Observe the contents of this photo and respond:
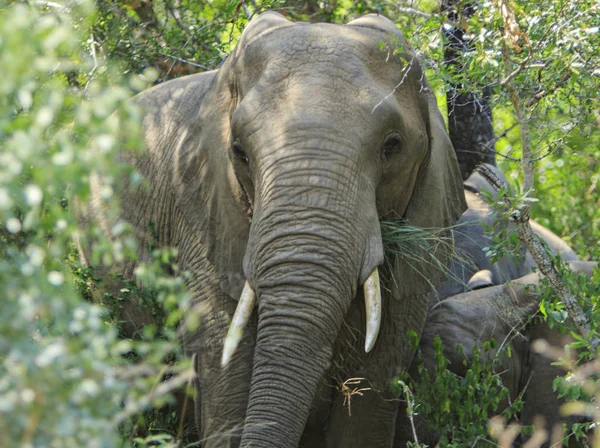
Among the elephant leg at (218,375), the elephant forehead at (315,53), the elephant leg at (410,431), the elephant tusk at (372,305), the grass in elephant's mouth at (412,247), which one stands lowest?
the elephant leg at (410,431)

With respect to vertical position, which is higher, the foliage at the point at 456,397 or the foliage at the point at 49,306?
the foliage at the point at 49,306

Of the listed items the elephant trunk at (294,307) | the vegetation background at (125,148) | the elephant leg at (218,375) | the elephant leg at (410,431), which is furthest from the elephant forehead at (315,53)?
the elephant leg at (410,431)

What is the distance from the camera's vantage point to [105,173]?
8.39 feet

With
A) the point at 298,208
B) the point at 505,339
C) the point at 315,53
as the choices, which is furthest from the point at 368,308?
the point at 505,339

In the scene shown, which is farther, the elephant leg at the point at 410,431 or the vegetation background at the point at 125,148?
the elephant leg at the point at 410,431

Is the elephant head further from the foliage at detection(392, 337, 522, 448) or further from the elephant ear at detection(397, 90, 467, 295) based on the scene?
the foliage at detection(392, 337, 522, 448)

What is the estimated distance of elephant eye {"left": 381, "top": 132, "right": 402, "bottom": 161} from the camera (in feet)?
15.9

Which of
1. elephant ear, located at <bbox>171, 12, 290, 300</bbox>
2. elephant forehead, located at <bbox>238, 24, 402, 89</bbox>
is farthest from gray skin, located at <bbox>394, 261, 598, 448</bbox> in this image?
elephant forehead, located at <bbox>238, 24, 402, 89</bbox>

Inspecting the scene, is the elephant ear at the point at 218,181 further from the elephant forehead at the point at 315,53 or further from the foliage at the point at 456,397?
the foliage at the point at 456,397

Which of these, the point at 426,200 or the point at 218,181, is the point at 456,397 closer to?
the point at 426,200

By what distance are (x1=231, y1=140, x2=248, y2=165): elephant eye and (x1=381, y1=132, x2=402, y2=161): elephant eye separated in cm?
60

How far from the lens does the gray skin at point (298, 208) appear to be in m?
4.42

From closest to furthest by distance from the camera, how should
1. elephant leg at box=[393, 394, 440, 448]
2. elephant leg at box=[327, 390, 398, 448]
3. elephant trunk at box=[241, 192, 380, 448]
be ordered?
elephant trunk at box=[241, 192, 380, 448]
elephant leg at box=[327, 390, 398, 448]
elephant leg at box=[393, 394, 440, 448]

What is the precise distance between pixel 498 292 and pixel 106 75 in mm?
2438
